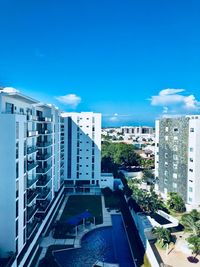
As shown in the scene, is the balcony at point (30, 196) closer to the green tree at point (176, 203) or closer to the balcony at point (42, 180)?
the balcony at point (42, 180)

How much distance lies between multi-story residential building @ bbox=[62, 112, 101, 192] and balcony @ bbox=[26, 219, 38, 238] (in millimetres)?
23676

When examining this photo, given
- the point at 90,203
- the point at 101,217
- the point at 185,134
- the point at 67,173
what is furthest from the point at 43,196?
the point at 185,134

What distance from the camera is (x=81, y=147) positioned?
53156 millimetres

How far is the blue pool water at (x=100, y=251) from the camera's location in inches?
1029

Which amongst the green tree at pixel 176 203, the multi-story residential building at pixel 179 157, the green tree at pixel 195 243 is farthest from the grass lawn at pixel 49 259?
the multi-story residential building at pixel 179 157

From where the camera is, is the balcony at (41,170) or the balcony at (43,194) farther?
the balcony at (41,170)

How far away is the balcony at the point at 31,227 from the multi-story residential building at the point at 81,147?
23.7 meters

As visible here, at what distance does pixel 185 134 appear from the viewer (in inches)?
1597

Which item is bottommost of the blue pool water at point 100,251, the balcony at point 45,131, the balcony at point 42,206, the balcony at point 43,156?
the blue pool water at point 100,251

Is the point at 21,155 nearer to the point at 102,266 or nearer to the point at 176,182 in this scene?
the point at 102,266

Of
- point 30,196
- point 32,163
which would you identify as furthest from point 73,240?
point 32,163

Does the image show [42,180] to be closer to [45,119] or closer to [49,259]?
[45,119]

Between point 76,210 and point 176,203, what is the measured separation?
51.3 feet

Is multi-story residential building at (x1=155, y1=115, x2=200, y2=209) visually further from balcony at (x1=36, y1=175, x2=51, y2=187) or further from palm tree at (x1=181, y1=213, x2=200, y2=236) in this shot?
balcony at (x1=36, y1=175, x2=51, y2=187)
